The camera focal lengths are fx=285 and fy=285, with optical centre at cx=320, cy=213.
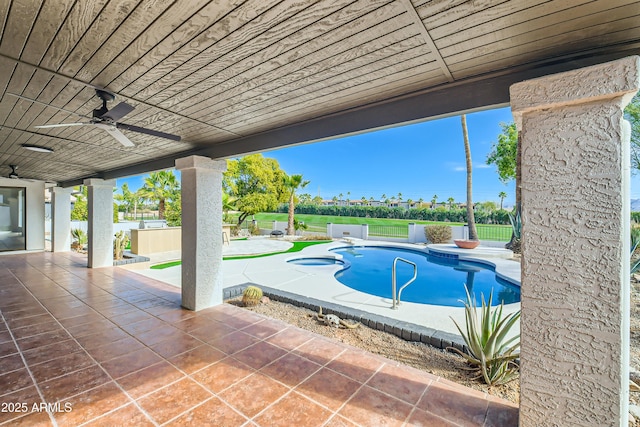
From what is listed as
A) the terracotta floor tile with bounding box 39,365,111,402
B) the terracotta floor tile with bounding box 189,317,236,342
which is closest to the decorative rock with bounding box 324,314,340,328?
the terracotta floor tile with bounding box 189,317,236,342

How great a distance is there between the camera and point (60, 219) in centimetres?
1043

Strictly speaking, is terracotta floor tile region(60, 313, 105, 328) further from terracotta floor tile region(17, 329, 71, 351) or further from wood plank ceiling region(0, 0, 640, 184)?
wood plank ceiling region(0, 0, 640, 184)

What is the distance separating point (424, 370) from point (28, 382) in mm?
3931

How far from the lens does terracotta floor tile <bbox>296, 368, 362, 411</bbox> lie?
249 cm

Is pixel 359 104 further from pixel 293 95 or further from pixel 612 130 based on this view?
pixel 612 130

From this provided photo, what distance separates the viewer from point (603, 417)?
1732 mm

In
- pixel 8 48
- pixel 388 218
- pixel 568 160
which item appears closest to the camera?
pixel 568 160

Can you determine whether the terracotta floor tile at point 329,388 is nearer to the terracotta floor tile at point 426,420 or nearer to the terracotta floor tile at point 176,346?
the terracotta floor tile at point 426,420

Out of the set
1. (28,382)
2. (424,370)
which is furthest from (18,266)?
(424,370)

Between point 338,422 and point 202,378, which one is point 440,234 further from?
point 202,378

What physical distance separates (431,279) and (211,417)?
318 inches

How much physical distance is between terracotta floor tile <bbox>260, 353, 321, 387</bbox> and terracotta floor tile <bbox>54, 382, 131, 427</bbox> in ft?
4.14

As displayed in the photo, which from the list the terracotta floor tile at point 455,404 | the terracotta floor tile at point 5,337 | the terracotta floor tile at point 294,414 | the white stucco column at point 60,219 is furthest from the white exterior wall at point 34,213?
the terracotta floor tile at point 455,404

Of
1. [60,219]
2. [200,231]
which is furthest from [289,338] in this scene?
[60,219]
